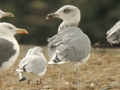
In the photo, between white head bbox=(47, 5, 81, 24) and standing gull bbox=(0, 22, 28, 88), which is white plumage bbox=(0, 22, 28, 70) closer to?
standing gull bbox=(0, 22, 28, 88)

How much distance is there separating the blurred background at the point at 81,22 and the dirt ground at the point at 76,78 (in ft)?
18.6

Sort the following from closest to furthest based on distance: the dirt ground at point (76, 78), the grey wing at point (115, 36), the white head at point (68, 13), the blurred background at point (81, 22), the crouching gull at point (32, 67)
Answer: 1. the crouching gull at point (32, 67)
2. the dirt ground at point (76, 78)
3. the white head at point (68, 13)
4. the grey wing at point (115, 36)
5. the blurred background at point (81, 22)

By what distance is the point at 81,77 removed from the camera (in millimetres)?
5727

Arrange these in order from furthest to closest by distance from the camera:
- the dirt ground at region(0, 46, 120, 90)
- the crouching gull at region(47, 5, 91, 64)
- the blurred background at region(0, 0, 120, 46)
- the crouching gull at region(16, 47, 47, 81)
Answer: the blurred background at region(0, 0, 120, 46)
the dirt ground at region(0, 46, 120, 90)
the crouching gull at region(16, 47, 47, 81)
the crouching gull at region(47, 5, 91, 64)

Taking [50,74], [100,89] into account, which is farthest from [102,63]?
[100,89]

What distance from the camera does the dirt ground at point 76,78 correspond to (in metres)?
5.12

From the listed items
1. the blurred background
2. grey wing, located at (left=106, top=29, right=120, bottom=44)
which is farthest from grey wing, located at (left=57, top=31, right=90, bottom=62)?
the blurred background

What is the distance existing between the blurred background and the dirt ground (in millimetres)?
5658

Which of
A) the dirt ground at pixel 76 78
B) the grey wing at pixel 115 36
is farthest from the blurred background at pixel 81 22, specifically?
the grey wing at pixel 115 36

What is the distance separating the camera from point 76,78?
5477 mm

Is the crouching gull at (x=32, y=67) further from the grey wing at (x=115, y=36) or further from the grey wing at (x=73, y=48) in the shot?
the grey wing at (x=115, y=36)

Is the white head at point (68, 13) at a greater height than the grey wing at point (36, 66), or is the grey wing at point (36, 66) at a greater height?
the white head at point (68, 13)

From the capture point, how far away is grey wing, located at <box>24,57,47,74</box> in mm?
4802

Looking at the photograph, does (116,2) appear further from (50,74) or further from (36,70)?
(36,70)
